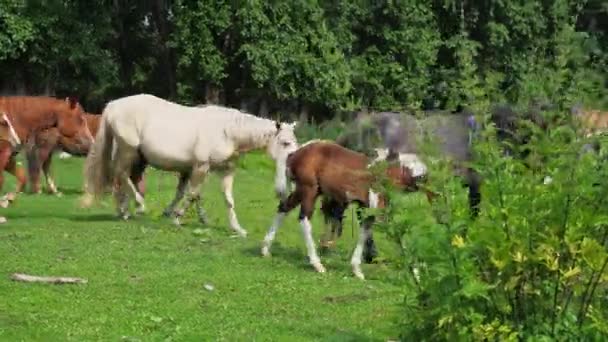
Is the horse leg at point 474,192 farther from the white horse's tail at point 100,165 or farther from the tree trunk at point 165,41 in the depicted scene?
the tree trunk at point 165,41

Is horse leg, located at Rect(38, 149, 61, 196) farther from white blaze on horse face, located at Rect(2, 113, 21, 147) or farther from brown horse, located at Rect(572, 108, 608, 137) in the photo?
brown horse, located at Rect(572, 108, 608, 137)

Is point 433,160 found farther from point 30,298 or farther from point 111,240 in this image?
point 111,240

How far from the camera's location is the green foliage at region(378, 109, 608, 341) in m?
5.59

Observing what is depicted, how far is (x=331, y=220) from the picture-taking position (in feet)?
41.8

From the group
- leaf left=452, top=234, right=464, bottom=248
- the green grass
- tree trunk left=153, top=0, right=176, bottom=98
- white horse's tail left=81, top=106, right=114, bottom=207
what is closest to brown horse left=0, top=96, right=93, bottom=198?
the green grass

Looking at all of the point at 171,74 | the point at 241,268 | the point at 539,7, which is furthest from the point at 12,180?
the point at 539,7

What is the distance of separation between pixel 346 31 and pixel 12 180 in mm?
16568

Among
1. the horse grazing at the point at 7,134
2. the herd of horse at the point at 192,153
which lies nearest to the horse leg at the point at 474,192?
the herd of horse at the point at 192,153

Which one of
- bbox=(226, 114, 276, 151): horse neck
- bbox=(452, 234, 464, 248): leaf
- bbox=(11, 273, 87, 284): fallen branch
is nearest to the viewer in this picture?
bbox=(452, 234, 464, 248): leaf

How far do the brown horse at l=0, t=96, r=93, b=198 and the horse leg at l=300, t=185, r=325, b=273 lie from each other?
5.16 m

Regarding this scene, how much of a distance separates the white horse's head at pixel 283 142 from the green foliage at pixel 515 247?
631 centimetres

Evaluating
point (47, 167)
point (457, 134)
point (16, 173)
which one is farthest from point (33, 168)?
point (457, 134)

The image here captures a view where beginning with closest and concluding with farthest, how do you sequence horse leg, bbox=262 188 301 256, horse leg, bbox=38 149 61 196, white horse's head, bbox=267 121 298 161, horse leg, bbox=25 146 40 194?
horse leg, bbox=262 188 301 256, white horse's head, bbox=267 121 298 161, horse leg, bbox=25 146 40 194, horse leg, bbox=38 149 61 196

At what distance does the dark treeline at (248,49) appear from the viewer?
29984 millimetres
